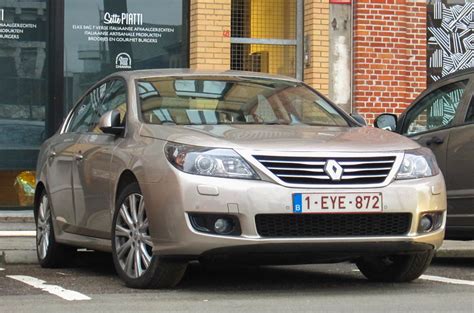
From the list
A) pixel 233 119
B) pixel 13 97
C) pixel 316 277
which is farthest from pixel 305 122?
pixel 13 97

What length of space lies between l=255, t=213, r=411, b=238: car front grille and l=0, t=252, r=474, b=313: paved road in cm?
40

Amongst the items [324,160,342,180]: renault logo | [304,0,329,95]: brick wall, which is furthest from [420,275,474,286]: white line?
[304,0,329,95]: brick wall

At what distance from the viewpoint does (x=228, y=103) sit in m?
8.13

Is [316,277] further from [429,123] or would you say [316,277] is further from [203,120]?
[429,123]

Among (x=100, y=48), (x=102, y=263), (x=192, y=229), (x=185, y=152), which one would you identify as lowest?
(x=102, y=263)

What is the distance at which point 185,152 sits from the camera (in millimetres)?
7102

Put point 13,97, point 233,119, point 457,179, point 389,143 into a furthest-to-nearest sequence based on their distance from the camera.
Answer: point 13,97 → point 457,179 → point 233,119 → point 389,143

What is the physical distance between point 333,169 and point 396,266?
1303 millimetres

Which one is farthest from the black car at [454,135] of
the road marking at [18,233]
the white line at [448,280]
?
the road marking at [18,233]

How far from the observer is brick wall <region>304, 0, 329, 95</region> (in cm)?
1493

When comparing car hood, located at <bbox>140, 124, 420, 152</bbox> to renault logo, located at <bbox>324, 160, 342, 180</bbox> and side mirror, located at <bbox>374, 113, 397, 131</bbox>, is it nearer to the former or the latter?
renault logo, located at <bbox>324, 160, 342, 180</bbox>

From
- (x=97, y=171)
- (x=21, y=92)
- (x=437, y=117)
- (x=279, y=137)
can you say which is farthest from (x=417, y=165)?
(x=21, y=92)

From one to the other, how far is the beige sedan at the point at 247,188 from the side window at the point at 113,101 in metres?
0.05

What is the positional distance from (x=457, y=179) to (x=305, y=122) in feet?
6.65
